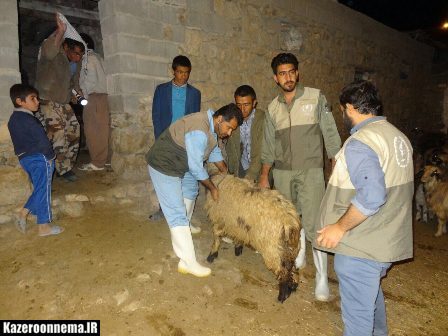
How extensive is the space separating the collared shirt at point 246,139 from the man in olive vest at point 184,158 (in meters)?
0.85

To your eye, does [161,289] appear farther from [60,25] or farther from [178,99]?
[60,25]

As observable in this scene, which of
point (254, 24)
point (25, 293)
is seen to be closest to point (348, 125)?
point (25, 293)

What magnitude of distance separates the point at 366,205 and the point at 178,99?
3167 mm

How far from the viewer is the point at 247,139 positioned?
391cm

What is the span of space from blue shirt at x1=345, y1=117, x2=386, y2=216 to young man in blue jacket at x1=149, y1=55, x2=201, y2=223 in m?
2.86

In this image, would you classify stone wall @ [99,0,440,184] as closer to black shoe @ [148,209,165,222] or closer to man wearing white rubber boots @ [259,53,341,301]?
black shoe @ [148,209,165,222]

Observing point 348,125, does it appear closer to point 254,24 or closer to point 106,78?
point 106,78

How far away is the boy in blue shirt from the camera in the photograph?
3539 mm

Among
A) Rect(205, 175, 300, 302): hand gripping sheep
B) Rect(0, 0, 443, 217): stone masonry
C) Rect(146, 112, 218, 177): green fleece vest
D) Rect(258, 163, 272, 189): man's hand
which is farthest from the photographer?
Rect(0, 0, 443, 217): stone masonry

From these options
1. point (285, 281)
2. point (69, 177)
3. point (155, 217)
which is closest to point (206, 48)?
point (155, 217)

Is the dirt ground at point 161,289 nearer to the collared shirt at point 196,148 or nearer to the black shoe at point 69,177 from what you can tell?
the black shoe at point 69,177

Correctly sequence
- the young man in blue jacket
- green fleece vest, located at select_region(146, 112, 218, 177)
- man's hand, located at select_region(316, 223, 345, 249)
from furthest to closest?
the young man in blue jacket < green fleece vest, located at select_region(146, 112, 218, 177) < man's hand, located at select_region(316, 223, 345, 249)

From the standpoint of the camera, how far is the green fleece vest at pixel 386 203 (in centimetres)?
179

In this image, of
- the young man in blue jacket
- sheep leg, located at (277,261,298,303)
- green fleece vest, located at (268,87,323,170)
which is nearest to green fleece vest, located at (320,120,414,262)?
sheep leg, located at (277,261,298,303)
